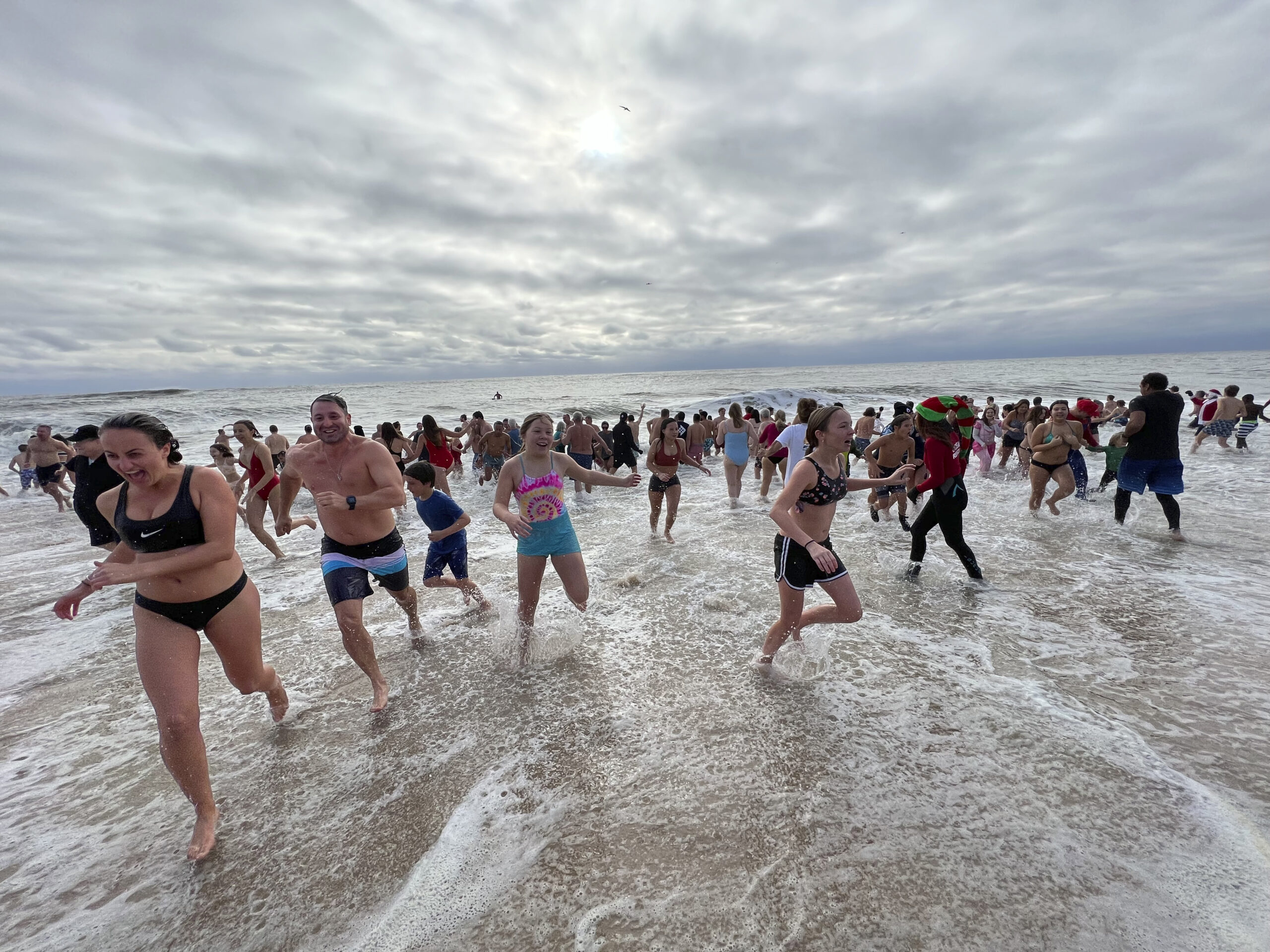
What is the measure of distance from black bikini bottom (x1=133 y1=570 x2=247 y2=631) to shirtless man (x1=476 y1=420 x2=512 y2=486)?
9409 millimetres

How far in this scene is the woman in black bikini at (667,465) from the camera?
7.60m

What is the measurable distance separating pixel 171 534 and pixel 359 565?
1261 mm

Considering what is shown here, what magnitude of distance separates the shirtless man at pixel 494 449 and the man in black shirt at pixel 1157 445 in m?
10.7

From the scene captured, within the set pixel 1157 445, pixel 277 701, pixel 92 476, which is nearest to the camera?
pixel 277 701

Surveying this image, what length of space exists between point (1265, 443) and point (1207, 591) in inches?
608

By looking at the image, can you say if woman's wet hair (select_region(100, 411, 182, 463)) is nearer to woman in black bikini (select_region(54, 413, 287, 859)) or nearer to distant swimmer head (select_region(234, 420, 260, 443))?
woman in black bikini (select_region(54, 413, 287, 859))

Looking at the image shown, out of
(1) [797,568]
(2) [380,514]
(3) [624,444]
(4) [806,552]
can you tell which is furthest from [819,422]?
(3) [624,444]

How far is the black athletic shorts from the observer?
3609 millimetres

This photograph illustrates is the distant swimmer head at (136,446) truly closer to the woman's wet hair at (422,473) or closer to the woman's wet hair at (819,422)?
the woman's wet hair at (422,473)

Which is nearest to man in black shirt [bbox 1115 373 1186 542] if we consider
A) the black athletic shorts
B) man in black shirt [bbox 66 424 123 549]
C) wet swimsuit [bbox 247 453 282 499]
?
the black athletic shorts

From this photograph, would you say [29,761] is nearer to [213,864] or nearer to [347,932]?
[213,864]

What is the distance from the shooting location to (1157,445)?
6480mm

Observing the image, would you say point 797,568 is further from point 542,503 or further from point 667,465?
point 667,465

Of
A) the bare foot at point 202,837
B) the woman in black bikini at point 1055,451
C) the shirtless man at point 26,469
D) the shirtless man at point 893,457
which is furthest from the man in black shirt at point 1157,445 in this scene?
the shirtless man at point 26,469
